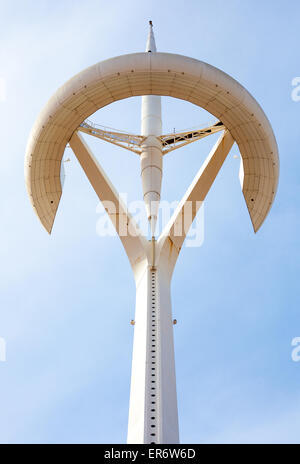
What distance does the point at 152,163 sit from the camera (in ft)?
78.6

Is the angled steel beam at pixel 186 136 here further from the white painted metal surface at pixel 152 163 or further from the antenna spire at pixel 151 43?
the antenna spire at pixel 151 43

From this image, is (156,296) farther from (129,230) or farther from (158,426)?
(158,426)

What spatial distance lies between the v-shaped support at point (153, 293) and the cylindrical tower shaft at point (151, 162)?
1.11 meters

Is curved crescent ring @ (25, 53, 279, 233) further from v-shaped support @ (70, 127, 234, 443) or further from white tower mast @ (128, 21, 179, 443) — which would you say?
white tower mast @ (128, 21, 179, 443)

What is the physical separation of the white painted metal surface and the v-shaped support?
41mm

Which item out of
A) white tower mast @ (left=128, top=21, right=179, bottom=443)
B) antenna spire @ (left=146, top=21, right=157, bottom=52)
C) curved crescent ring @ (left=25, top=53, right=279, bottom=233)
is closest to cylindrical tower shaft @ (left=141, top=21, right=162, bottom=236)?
white tower mast @ (left=128, top=21, right=179, bottom=443)

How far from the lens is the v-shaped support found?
16594mm

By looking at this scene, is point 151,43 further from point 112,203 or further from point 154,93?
point 112,203

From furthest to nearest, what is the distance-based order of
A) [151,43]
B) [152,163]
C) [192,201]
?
[151,43], [152,163], [192,201]

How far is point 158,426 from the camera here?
16172 mm

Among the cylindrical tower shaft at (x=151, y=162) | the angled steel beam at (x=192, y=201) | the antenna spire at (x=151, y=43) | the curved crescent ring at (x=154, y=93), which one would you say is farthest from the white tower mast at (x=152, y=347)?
the antenna spire at (x=151, y=43)

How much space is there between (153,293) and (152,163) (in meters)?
6.27

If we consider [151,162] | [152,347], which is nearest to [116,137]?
[151,162]

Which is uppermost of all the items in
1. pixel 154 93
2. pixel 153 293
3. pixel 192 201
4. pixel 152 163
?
pixel 154 93
